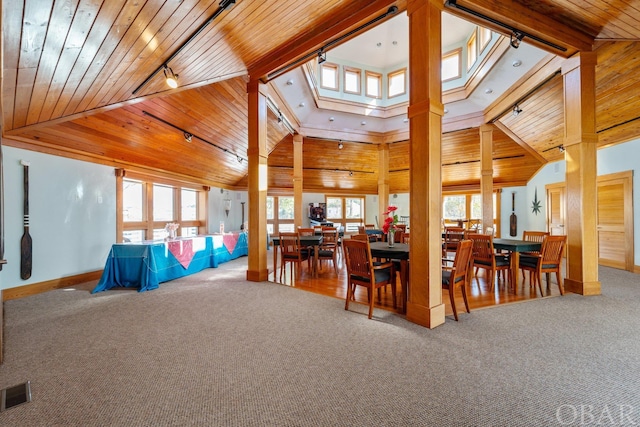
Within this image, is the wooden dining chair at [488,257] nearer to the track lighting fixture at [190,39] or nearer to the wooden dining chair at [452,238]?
the wooden dining chair at [452,238]

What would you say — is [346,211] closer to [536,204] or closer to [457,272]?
[536,204]

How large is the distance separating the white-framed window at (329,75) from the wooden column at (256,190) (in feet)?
10.3

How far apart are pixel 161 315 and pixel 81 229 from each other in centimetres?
313

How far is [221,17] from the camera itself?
10.1ft

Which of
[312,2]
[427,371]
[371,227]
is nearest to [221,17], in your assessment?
[312,2]

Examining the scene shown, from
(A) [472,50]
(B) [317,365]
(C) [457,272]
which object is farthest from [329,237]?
(A) [472,50]

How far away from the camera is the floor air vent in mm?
1736

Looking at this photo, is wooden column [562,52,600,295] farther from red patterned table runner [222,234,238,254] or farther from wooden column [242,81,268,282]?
red patterned table runner [222,234,238,254]

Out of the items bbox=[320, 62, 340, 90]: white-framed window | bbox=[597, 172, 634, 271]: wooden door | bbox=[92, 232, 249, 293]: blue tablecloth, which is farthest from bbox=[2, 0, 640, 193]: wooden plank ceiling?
bbox=[92, 232, 249, 293]: blue tablecloth

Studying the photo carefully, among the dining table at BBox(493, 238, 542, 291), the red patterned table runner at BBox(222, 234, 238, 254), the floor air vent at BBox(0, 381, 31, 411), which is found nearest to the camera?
the floor air vent at BBox(0, 381, 31, 411)

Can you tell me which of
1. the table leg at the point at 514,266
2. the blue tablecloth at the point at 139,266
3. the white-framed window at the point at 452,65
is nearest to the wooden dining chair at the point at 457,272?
the table leg at the point at 514,266

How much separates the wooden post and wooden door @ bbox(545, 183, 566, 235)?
8264 mm

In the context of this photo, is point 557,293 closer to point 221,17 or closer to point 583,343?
point 583,343

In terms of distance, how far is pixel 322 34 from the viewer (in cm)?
393
